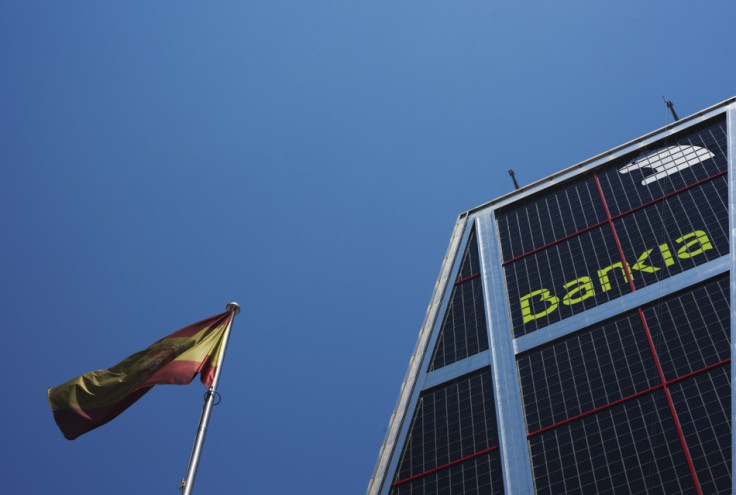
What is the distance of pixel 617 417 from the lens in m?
40.1

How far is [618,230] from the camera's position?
169 feet

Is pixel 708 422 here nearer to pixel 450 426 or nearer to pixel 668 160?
pixel 450 426

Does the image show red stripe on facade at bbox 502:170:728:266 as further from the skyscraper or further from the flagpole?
the flagpole

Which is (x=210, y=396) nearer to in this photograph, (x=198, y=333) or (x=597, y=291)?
(x=198, y=333)

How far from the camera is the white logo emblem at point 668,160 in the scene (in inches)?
2090

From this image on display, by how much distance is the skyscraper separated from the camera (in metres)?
38.2

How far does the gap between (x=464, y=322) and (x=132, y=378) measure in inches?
1236

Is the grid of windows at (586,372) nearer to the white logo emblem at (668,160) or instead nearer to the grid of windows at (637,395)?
the grid of windows at (637,395)

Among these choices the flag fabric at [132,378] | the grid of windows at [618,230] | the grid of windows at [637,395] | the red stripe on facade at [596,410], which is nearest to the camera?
the flag fabric at [132,378]

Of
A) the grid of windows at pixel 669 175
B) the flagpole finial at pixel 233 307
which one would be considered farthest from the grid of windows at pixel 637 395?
the flagpole finial at pixel 233 307

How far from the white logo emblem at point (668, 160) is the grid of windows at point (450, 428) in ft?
57.7

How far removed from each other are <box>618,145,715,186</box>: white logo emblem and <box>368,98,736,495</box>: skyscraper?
4.8 inches

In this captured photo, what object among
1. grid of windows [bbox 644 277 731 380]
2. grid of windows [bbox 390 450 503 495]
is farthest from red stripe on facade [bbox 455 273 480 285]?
grid of windows [bbox 390 450 503 495]

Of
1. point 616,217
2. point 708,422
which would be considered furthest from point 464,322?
point 708,422
